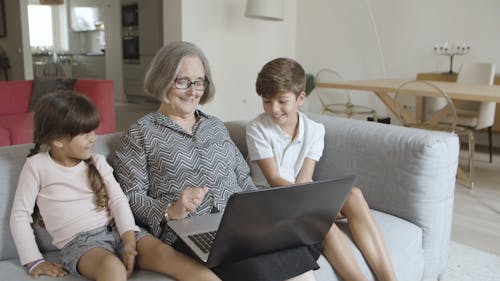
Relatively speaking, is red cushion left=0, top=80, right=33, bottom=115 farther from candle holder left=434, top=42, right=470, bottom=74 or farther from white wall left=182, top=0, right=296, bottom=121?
candle holder left=434, top=42, right=470, bottom=74

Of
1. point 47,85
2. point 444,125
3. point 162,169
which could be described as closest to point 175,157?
point 162,169

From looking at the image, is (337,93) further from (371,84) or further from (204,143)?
(204,143)

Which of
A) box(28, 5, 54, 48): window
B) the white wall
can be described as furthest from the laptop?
box(28, 5, 54, 48): window

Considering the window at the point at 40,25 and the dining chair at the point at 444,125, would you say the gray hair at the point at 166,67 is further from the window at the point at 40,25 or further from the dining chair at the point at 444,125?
the window at the point at 40,25

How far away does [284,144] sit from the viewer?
1864 millimetres

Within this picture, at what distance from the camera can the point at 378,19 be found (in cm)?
582

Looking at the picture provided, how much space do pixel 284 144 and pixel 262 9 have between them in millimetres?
3700

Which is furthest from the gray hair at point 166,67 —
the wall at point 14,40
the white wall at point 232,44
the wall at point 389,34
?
the wall at point 14,40

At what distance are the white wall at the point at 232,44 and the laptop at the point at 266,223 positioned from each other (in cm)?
400

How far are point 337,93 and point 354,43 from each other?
70 centimetres

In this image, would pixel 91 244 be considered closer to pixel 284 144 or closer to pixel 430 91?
pixel 284 144

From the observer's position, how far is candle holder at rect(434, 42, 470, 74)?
516cm

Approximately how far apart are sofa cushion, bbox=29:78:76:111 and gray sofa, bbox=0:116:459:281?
2697 mm

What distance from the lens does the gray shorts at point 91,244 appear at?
1.29 metres
